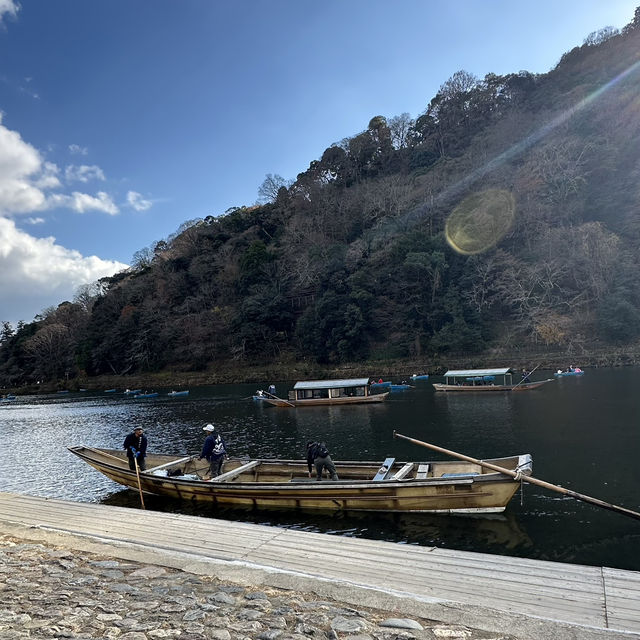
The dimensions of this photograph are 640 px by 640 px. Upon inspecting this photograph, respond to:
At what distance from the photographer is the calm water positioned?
11023mm

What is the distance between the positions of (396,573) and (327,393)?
3287 centimetres

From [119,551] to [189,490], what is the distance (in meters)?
5.82

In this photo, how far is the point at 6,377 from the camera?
8906 cm

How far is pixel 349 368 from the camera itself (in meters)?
58.6

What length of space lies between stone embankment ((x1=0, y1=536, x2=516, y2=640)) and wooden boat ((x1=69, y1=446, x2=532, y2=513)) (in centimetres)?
581

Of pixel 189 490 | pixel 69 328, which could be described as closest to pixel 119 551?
pixel 189 490

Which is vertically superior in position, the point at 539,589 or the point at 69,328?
the point at 69,328

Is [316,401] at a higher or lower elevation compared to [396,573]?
lower

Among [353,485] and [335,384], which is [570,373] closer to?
[335,384]

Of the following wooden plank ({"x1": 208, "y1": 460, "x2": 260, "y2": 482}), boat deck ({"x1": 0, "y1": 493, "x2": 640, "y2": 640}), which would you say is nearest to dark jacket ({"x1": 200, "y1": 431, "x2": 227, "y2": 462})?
wooden plank ({"x1": 208, "y1": 460, "x2": 260, "y2": 482})

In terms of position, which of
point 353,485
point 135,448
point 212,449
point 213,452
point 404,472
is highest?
point 135,448

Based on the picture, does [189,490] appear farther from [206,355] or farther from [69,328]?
[69,328]

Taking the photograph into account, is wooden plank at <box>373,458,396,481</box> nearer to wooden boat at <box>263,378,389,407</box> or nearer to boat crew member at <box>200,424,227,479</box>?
boat crew member at <box>200,424,227,479</box>

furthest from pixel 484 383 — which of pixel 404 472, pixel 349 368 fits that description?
pixel 404 472
